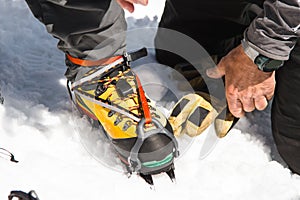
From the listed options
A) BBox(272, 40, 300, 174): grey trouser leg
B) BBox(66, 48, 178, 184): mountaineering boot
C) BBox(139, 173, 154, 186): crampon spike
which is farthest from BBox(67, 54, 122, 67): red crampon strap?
BBox(272, 40, 300, 174): grey trouser leg

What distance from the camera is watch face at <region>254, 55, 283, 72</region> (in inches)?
Answer: 36.7

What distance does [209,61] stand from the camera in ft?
4.10

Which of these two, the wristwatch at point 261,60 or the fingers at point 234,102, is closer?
the wristwatch at point 261,60

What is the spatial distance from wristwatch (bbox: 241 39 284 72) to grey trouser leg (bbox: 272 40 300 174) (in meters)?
0.09

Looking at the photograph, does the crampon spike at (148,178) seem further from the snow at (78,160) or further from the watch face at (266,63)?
the watch face at (266,63)

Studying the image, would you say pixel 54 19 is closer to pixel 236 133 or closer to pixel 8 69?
pixel 8 69

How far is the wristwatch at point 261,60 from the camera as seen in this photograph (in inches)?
36.8

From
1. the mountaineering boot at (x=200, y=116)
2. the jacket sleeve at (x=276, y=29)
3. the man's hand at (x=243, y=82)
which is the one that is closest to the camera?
the jacket sleeve at (x=276, y=29)

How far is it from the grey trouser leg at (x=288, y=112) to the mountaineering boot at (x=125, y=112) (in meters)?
0.24

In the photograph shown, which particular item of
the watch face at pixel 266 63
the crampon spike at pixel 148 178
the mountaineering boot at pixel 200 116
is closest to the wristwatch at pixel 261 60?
the watch face at pixel 266 63

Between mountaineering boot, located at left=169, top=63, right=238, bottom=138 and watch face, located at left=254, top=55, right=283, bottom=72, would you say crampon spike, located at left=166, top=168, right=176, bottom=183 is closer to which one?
mountaineering boot, located at left=169, top=63, right=238, bottom=138

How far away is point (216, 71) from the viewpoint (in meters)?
1.12

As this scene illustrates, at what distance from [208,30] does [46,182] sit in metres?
0.56

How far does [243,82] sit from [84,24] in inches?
13.4
